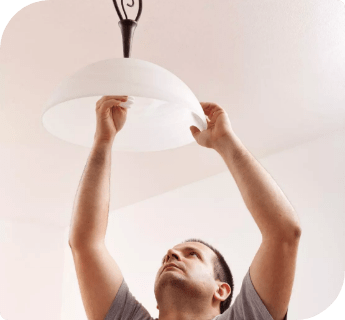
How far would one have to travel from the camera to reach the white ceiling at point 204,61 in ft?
6.43

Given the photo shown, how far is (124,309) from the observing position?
1.33 metres

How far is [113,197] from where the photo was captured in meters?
3.80

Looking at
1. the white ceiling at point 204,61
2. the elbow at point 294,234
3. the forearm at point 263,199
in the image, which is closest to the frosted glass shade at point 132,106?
the forearm at point 263,199

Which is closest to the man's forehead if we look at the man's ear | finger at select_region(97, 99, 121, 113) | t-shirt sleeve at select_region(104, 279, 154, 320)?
the man's ear

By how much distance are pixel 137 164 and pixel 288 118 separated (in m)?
1.03

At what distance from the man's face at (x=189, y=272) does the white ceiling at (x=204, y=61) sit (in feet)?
3.08

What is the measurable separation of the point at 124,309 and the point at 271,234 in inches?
20.4

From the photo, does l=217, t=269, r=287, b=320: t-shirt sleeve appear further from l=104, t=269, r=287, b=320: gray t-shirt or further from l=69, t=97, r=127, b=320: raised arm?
l=69, t=97, r=127, b=320: raised arm

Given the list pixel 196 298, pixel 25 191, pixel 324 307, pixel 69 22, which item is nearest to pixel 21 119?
pixel 69 22

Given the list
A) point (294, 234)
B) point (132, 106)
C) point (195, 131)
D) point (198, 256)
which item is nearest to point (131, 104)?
point (132, 106)

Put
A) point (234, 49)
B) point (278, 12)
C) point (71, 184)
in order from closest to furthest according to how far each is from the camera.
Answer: point (278, 12) < point (234, 49) < point (71, 184)

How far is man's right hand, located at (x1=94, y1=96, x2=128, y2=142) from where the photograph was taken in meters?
1.15

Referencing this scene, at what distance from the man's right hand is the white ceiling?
845 mm

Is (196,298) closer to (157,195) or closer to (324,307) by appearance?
(324,307)
